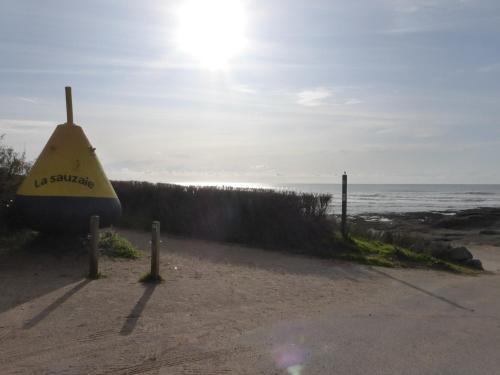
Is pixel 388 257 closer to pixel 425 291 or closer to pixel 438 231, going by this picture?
pixel 425 291

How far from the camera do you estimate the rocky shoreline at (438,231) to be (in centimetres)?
1356

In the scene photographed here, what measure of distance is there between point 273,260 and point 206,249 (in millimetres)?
1795

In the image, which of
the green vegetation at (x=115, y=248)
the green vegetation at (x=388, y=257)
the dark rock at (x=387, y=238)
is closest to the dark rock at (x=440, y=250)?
the green vegetation at (x=388, y=257)

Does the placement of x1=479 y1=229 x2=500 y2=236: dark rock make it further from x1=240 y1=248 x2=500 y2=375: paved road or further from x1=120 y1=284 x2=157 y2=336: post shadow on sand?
x1=120 y1=284 x2=157 y2=336: post shadow on sand

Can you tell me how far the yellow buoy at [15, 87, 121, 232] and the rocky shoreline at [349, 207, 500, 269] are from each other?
788 cm

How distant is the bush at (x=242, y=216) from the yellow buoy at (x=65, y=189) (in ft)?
13.9

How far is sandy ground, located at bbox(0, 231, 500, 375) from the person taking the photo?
4789 mm

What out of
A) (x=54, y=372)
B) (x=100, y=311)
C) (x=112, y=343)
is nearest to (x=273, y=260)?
(x=100, y=311)

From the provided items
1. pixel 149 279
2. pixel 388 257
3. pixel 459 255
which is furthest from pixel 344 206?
pixel 149 279

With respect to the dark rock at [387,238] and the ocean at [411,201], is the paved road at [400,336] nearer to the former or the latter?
the dark rock at [387,238]

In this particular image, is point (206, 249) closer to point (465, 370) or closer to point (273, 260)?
point (273, 260)

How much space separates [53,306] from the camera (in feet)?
21.1

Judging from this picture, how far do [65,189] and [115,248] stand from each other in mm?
1476

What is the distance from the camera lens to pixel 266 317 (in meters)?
6.44
